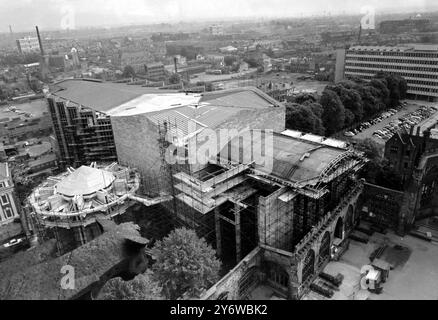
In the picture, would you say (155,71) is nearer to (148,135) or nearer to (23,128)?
(23,128)

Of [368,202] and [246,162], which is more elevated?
[246,162]

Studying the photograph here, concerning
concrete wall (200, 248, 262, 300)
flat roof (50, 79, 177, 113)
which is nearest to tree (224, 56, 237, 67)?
flat roof (50, 79, 177, 113)

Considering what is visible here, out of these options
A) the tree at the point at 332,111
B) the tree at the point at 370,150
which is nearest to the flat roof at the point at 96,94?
the tree at the point at 332,111

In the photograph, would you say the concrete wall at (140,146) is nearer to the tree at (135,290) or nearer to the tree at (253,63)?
the tree at (135,290)

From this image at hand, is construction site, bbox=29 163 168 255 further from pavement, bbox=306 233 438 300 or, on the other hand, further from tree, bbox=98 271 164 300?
pavement, bbox=306 233 438 300

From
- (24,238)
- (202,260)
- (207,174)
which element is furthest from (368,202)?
(24,238)

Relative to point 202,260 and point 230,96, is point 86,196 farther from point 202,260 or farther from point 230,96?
point 230,96
